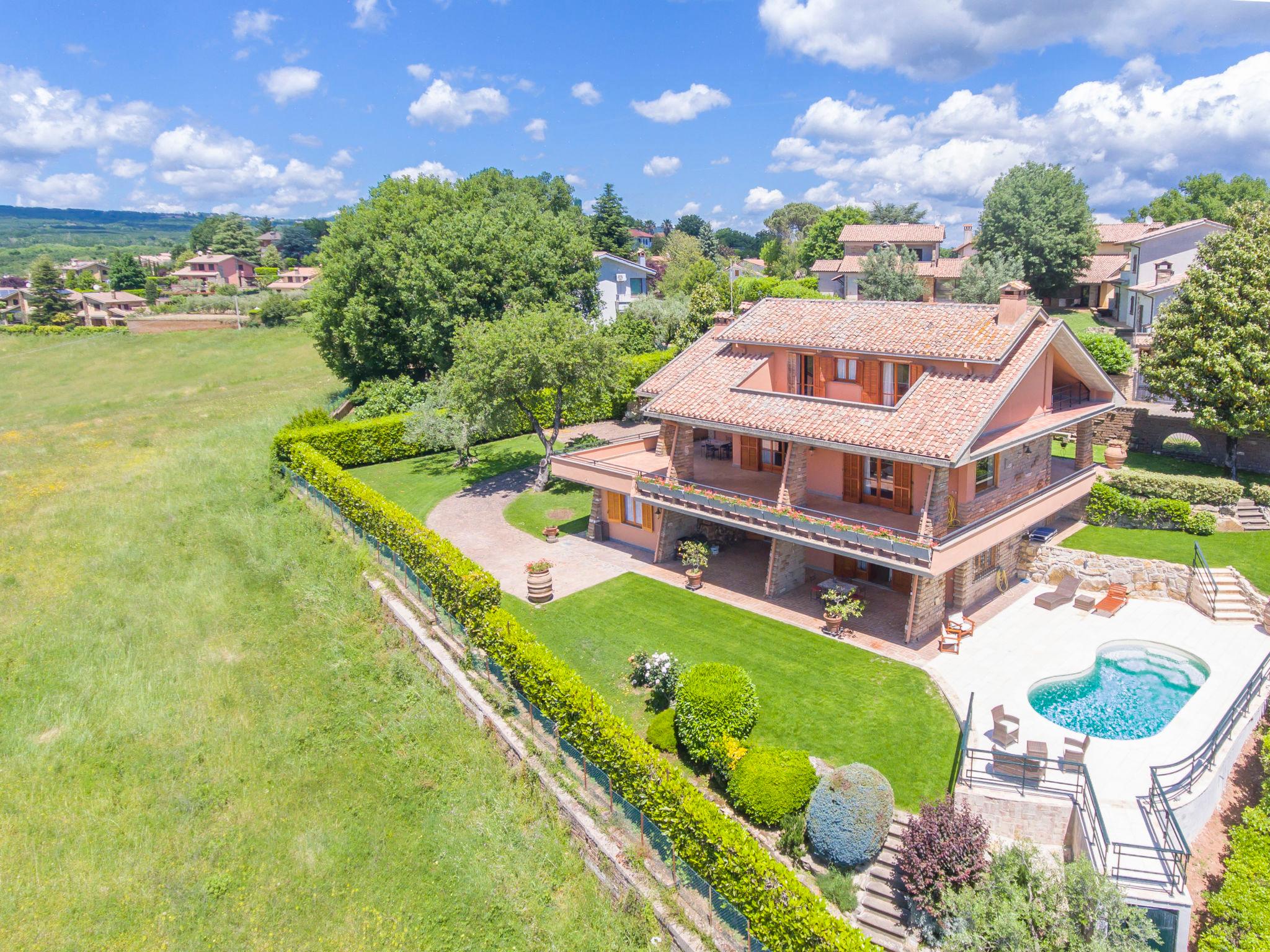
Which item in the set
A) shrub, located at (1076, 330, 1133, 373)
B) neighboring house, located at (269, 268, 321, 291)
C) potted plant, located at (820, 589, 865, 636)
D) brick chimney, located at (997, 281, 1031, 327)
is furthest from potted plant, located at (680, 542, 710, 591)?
neighboring house, located at (269, 268, 321, 291)

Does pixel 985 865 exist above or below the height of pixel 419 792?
above

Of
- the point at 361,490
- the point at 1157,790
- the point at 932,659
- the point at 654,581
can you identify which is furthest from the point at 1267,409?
the point at 361,490

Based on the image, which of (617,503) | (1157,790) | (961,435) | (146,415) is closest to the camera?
(1157,790)

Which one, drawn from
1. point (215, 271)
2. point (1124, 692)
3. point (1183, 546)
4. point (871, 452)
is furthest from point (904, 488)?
A: point (215, 271)

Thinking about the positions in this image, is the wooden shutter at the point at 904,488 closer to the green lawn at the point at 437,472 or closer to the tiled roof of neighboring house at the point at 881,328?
the tiled roof of neighboring house at the point at 881,328

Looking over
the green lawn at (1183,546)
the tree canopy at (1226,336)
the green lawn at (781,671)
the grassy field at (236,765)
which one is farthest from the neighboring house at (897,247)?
the grassy field at (236,765)

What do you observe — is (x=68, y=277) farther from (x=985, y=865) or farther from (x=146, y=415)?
(x=985, y=865)

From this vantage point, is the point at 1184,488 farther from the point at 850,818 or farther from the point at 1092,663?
the point at 850,818
